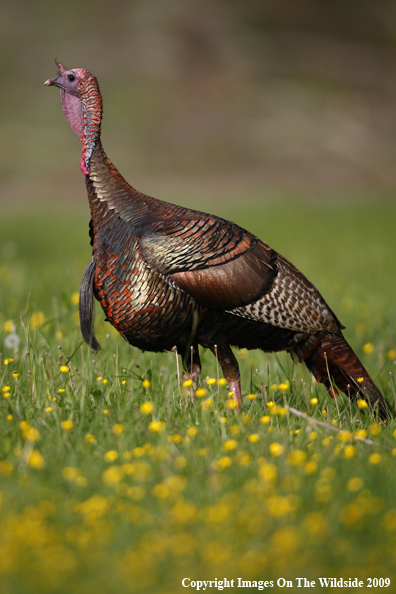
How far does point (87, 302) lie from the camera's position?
3.88 metres

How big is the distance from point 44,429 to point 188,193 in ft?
64.8

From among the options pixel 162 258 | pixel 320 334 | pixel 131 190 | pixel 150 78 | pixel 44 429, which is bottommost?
pixel 44 429

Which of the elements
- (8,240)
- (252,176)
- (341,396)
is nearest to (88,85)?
(341,396)

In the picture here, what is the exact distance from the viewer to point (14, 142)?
2877 centimetres

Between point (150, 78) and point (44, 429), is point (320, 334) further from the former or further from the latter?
point (150, 78)

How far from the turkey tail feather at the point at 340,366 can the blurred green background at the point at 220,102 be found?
1399cm

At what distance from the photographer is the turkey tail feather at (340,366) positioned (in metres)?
3.93

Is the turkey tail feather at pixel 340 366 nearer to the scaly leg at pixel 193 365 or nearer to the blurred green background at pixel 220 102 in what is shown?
the scaly leg at pixel 193 365

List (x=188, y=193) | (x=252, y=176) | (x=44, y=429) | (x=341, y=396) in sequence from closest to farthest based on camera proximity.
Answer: (x=44, y=429) → (x=341, y=396) → (x=188, y=193) → (x=252, y=176)

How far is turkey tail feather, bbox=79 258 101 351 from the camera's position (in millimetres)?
3818

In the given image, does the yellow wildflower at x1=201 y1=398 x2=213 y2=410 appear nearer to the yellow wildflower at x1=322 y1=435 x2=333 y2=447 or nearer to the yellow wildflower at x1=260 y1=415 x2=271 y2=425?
the yellow wildflower at x1=260 y1=415 x2=271 y2=425

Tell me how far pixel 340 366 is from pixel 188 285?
1070 mm

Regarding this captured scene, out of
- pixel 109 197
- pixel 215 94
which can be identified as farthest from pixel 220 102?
pixel 109 197

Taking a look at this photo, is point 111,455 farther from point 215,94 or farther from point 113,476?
point 215,94
